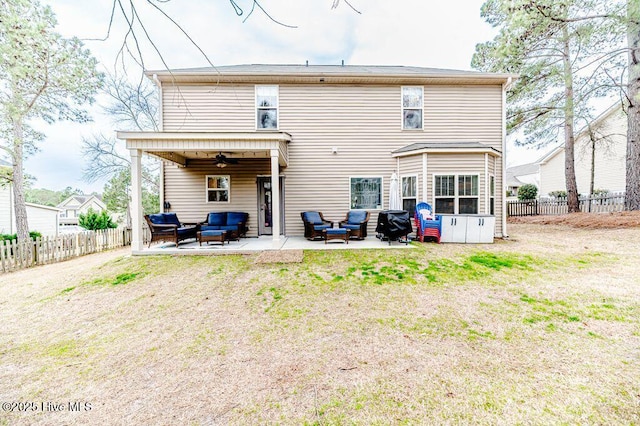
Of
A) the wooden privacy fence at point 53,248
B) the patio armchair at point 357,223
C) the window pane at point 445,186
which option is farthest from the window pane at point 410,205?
the wooden privacy fence at point 53,248

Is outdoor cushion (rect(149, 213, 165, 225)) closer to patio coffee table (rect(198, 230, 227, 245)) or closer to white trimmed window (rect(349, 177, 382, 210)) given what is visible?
patio coffee table (rect(198, 230, 227, 245))

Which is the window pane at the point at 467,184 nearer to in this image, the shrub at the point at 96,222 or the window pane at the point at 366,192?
the window pane at the point at 366,192

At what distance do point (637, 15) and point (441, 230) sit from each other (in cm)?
738

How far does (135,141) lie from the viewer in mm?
6598

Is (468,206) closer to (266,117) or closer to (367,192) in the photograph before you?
(367,192)

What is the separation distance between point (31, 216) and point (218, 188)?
53.3 feet

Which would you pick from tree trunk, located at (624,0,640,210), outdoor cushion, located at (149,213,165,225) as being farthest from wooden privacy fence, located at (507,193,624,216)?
outdoor cushion, located at (149,213,165,225)

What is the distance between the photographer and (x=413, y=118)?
372 inches

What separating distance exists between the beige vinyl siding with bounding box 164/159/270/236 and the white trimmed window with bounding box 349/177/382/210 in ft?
10.5

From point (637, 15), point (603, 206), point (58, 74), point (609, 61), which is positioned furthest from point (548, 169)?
point (58, 74)

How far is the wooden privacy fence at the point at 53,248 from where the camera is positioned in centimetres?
688

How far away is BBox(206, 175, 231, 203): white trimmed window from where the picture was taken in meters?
9.28

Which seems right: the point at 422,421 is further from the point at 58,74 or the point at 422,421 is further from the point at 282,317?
the point at 58,74

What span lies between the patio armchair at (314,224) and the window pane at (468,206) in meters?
4.18
